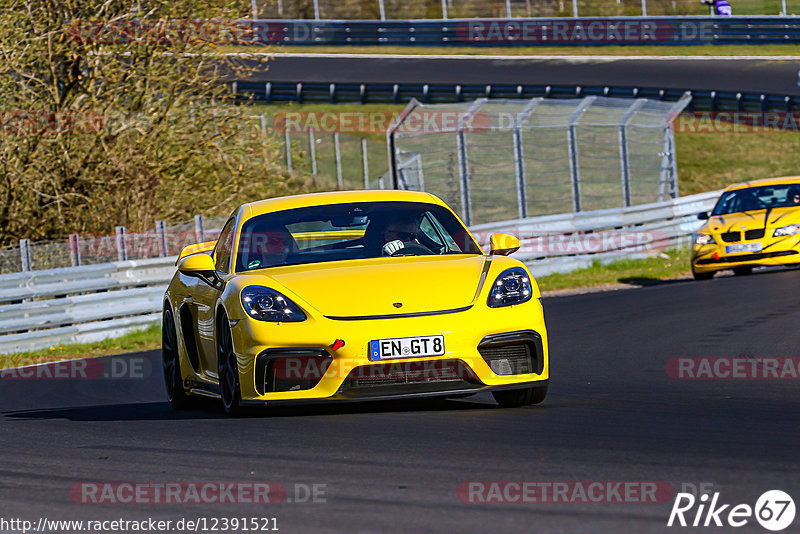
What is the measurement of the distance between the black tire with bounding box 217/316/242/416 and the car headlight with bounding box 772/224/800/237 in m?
13.0

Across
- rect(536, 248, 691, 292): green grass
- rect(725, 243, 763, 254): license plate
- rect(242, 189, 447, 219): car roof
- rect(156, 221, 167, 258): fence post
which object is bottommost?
rect(536, 248, 691, 292): green grass

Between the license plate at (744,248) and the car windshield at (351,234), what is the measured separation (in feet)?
38.4

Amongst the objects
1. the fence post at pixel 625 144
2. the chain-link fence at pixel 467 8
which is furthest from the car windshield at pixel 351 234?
the chain-link fence at pixel 467 8

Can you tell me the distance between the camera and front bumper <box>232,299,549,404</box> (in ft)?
24.8

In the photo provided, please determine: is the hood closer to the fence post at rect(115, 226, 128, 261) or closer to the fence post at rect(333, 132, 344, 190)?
the fence post at rect(115, 226, 128, 261)

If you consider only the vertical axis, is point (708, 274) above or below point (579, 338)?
below

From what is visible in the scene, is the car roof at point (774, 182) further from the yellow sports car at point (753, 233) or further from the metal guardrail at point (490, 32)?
the metal guardrail at point (490, 32)

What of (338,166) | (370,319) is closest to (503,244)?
(370,319)

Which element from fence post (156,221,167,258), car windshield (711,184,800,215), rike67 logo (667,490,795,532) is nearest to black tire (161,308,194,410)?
rike67 logo (667,490,795,532)

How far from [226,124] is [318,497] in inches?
720

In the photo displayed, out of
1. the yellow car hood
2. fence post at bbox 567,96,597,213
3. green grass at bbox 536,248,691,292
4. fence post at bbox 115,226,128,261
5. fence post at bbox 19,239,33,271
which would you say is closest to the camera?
the yellow car hood

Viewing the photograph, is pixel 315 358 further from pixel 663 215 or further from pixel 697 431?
pixel 663 215

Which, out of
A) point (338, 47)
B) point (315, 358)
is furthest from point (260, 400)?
point (338, 47)

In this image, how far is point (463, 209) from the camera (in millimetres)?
23500
